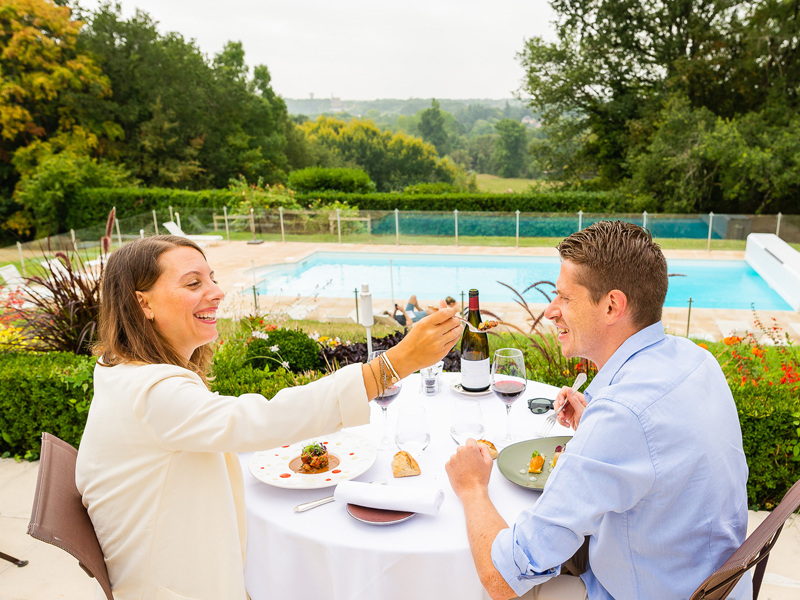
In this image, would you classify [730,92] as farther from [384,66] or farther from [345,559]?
[384,66]

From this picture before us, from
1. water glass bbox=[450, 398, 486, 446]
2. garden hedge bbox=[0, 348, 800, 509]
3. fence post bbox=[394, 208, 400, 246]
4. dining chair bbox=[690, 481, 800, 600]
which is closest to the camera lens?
dining chair bbox=[690, 481, 800, 600]

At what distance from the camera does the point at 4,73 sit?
62.4ft

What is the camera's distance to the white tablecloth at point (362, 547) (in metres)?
1.47

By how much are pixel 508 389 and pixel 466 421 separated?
6.9 inches

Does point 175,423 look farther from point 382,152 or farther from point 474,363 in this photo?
point 382,152

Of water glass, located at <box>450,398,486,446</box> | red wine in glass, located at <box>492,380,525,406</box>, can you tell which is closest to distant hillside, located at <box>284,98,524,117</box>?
red wine in glass, located at <box>492,380,525,406</box>

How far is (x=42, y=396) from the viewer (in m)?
3.62

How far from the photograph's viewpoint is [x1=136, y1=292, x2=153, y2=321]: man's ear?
1474mm

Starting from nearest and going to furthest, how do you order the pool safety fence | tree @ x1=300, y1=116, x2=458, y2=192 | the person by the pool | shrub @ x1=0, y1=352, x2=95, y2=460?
shrub @ x1=0, y1=352, x2=95, y2=460 < the person by the pool < the pool safety fence < tree @ x1=300, y1=116, x2=458, y2=192

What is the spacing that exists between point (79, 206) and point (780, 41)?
2110 centimetres

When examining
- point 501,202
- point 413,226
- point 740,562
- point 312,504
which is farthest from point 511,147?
point 740,562

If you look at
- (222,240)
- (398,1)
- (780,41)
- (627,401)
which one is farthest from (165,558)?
(398,1)

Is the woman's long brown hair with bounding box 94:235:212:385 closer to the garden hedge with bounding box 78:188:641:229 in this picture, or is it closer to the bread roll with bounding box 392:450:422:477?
the bread roll with bounding box 392:450:422:477

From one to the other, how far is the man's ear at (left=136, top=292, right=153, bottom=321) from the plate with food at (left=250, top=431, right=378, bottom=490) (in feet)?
2.02
